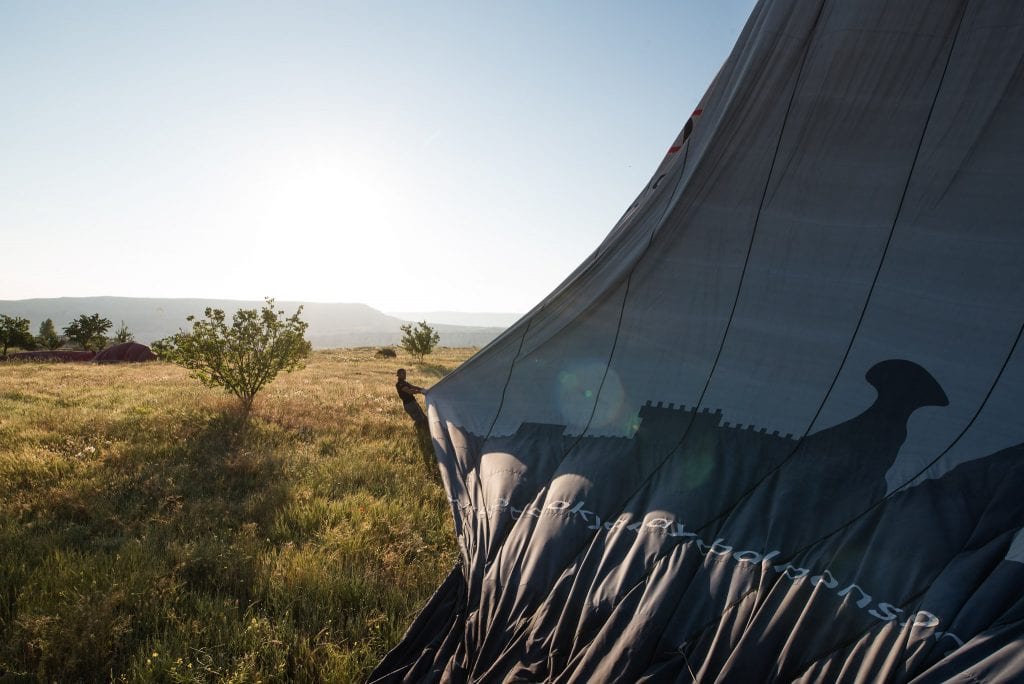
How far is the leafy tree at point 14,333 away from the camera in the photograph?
33344 mm

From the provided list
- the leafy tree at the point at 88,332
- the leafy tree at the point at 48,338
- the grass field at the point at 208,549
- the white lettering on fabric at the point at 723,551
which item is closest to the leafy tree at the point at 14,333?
the leafy tree at the point at 88,332

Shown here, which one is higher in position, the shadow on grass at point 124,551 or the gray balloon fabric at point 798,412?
the gray balloon fabric at point 798,412

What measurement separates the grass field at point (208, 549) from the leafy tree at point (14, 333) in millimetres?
35794

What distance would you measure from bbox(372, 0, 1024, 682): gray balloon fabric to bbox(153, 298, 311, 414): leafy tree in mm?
7812

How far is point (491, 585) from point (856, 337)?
2930 millimetres

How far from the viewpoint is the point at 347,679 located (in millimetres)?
2762

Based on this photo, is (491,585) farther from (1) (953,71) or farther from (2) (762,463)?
(1) (953,71)

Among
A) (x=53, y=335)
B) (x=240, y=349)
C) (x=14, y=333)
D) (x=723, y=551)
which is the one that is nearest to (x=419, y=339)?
(x=240, y=349)

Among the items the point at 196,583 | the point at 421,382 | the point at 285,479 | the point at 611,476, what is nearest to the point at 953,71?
the point at 611,476

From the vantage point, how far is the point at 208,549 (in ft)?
12.8

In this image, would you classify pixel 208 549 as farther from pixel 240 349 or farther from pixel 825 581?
pixel 240 349

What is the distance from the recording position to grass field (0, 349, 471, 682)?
2.86 metres

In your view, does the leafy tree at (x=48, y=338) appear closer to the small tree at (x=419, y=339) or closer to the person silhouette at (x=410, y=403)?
the small tree at (x=419, y=339)

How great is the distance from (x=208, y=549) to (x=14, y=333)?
43.7m
